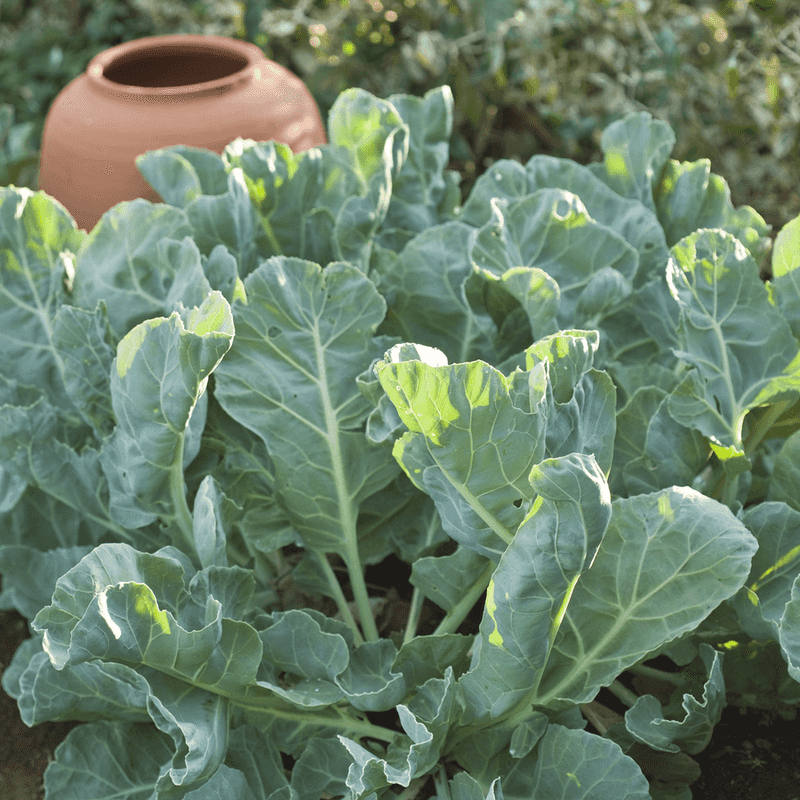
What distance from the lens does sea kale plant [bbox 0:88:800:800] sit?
3.50 feet

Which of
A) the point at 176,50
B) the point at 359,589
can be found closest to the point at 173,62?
the point at 176,50

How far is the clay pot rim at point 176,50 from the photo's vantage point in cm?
205

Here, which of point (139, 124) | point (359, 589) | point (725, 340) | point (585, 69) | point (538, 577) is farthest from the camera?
point (585, 69)

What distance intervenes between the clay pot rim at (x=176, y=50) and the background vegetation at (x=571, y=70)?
2.36 ft

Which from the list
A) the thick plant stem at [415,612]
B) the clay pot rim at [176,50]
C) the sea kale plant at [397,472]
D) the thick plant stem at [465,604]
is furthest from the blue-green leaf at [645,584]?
the clay pot rim at [176,50]

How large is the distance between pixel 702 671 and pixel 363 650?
0.47 meters

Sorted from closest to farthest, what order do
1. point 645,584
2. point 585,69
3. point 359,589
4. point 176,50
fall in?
point 645,584
point 359,589
point 176,50
point 585,69

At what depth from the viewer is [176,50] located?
2277 mm

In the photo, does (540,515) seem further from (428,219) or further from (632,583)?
(428,219)

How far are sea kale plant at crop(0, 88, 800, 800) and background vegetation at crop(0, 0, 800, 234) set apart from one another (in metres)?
1.26

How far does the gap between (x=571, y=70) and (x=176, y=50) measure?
1.35m

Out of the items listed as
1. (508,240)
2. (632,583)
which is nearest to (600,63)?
(508,240)

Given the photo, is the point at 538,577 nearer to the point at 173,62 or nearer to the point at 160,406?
the point at 160,406

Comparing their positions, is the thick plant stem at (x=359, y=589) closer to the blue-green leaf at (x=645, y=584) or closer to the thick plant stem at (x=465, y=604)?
the thick plant stem at (x=465, y=604)
